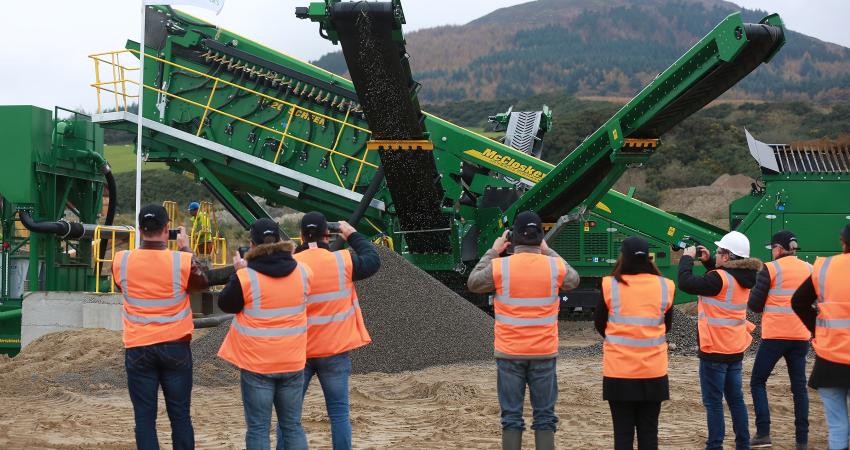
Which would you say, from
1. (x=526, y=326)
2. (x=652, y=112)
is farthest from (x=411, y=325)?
(x=526, y=326)

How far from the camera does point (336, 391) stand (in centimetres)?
582

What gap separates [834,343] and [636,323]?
3.58ft

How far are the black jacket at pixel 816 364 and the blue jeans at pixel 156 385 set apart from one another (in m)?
3.49

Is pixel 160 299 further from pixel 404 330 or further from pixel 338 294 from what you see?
pixel 404 330

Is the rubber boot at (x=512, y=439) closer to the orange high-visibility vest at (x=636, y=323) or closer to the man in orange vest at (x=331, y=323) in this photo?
the orange high-visibility vest at (x=636, y=323)

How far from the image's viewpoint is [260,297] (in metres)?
5.35

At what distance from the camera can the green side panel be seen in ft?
43.4

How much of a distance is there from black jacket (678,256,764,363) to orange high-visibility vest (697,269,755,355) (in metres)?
0.03

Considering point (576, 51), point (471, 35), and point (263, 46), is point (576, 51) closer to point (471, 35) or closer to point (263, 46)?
point (471, 35)

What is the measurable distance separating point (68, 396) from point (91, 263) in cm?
580

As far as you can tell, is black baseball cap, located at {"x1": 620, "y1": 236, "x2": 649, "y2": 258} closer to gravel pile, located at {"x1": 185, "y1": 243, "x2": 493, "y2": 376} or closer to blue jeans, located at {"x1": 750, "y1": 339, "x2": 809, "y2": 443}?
blue jeans, located at {"x1": 750, "y1": 339, "x2": 809, "y2": 443}

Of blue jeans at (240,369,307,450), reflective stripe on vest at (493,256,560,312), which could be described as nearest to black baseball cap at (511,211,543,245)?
reflective stripe on vest at (493,256,560,312)

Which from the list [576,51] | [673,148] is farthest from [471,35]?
[673,148]

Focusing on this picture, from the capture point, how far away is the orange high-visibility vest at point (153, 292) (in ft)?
18.4
